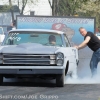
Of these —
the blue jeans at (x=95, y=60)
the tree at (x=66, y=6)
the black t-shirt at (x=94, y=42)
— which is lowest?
the tree at (x=66, y=6)

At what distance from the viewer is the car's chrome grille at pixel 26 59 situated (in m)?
14.0

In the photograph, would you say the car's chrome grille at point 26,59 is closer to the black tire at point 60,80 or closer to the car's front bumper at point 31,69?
the car's front bumper at point 31,69

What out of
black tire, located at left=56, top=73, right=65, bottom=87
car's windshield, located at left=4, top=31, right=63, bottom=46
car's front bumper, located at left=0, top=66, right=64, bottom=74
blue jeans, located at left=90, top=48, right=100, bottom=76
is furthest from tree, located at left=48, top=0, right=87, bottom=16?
car's front bumper, located at left=0, top=66, right=64, bottom=74

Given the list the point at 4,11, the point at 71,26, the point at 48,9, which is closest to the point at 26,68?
the point at 71,26

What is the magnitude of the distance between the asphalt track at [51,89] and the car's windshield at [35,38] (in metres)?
1.05

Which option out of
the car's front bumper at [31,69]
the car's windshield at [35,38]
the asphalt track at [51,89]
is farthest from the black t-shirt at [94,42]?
the car's front bumper at [31,69]

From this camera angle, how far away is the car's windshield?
49.7 ft

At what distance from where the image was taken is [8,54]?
1404cm

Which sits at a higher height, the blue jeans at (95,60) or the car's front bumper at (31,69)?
the car's front bumper at (31,69)

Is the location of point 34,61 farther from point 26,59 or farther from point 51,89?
point 51,89

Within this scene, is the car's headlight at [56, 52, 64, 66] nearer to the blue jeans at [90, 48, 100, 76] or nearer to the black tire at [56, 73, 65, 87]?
the black tire at [56, 73, 65, 87]

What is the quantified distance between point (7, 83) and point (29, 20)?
35.6 feet

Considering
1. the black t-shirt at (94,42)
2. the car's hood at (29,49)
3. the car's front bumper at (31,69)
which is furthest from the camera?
the black t-shirt at (94,42)

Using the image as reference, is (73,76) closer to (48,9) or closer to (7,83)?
(7,83)
